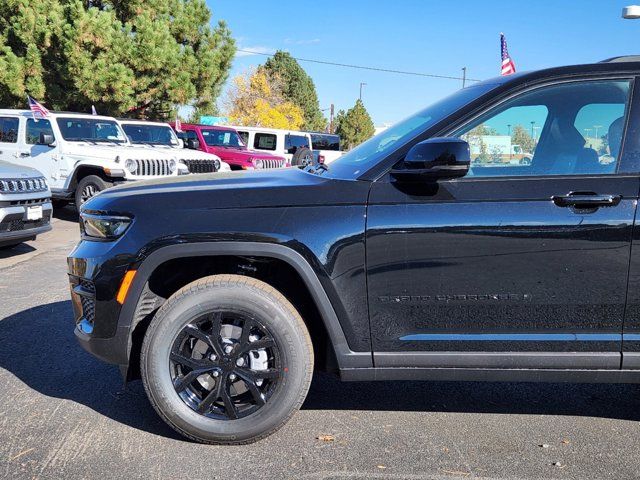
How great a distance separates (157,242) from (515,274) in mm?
1702

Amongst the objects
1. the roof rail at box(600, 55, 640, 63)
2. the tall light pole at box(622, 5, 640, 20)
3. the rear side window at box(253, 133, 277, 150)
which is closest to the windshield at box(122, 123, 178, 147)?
the rear side window at box(253, 133, 277, 150)

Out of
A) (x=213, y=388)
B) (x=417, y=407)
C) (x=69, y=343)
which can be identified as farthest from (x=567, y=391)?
(x=69, y=343)

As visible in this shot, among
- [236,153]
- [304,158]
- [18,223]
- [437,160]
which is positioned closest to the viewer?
[437,160]

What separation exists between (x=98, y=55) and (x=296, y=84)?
154 ft

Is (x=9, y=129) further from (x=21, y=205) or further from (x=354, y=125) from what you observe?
(x=354, y=125)

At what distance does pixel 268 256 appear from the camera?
2828 mm

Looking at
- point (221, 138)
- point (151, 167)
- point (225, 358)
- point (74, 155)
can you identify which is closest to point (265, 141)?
point (221, 138)

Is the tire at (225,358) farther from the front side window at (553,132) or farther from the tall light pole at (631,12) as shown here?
the tall light pole at (631,12)

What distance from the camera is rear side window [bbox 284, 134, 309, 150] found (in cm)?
1950

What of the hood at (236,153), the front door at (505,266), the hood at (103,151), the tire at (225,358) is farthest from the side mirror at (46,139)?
the front door at (505,266)

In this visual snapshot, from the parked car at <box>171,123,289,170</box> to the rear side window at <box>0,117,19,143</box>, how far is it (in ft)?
14.7

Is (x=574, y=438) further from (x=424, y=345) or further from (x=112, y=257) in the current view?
(x=112, y=257)

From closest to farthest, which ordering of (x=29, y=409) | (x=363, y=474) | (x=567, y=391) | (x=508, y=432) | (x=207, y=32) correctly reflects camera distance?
(x=363, y=474)
(x=508, y=432)
(x=29, y=409)
(x=567, y=391)
(x=207, y=32)

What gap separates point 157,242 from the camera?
9.41 ft
